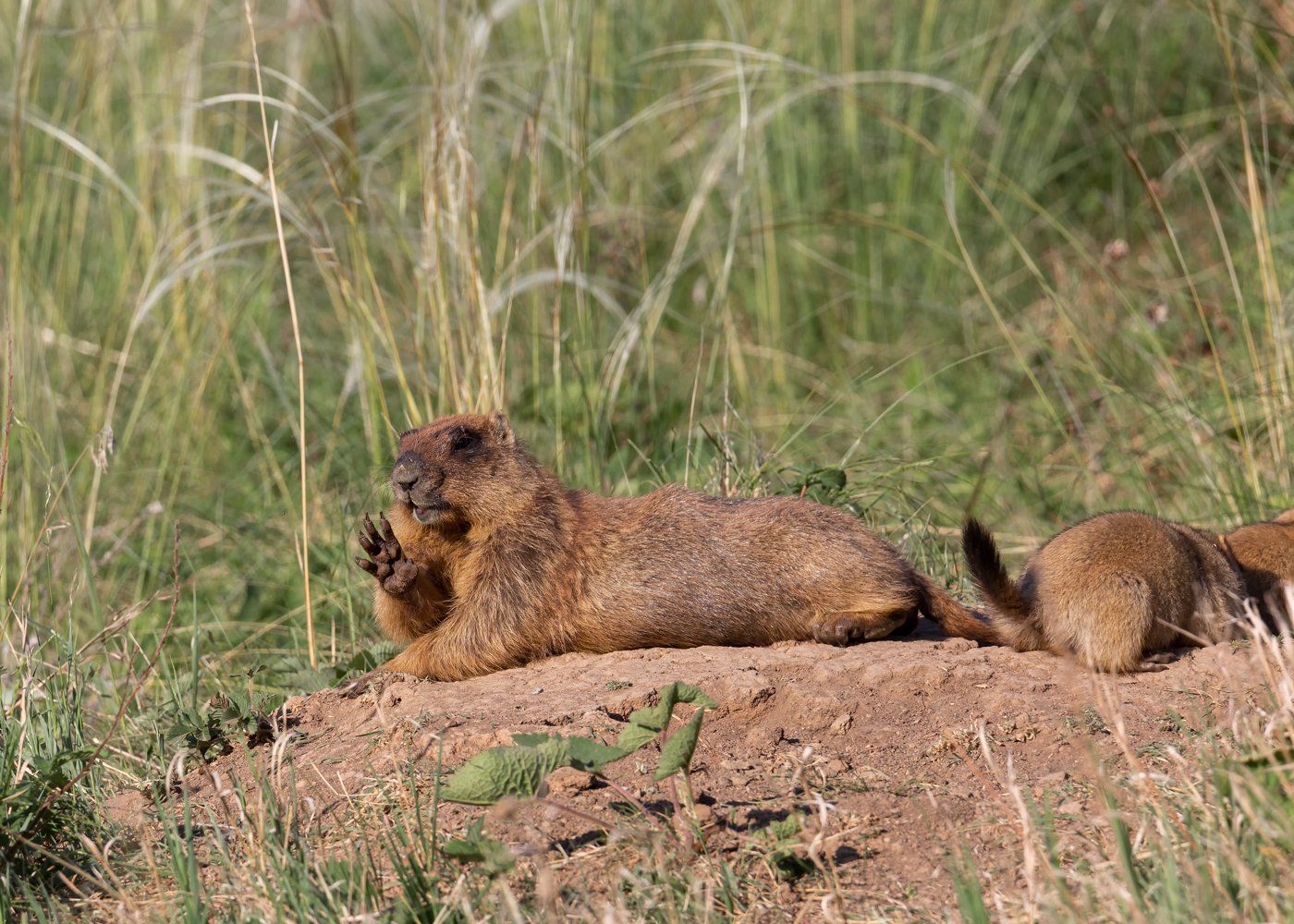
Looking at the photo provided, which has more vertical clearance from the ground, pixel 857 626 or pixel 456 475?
pixel 456 475

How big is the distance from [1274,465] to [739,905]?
12.6ft

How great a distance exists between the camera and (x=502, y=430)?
4.61 metres

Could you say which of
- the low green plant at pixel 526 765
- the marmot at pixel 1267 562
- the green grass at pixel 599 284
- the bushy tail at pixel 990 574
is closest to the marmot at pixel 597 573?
the bushy tail at pixel 990 574

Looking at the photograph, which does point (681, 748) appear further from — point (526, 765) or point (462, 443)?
point (462, 443)

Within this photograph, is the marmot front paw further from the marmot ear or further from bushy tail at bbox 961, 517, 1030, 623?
bushy tail at bbox 961, 517, 1030, 623

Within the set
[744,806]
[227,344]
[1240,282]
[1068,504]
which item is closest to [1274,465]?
[1068,504]

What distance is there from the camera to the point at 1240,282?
288 inches

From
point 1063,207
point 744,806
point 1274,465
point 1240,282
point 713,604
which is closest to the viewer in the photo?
point 744,806

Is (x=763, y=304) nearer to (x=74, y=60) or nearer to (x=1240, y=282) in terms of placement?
(x=1240, y=282)

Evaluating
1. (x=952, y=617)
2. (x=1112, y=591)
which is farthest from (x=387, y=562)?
(x=1112, y=591)

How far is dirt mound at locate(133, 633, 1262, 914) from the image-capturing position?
313 cm

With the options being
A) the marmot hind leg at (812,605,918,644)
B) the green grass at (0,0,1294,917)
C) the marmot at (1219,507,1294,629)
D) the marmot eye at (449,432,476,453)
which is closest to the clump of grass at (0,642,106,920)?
the green grass at (0,0,1294,917)

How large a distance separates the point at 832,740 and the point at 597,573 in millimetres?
1041

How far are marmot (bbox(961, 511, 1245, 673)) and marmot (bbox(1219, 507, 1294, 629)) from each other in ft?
0.67
